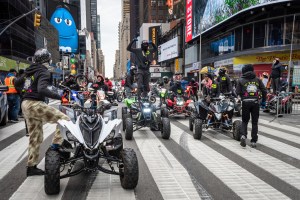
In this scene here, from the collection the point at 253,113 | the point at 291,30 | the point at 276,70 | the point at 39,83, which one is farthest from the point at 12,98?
the point at 291,30

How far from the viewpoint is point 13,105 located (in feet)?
36.7

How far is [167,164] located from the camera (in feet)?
18.2

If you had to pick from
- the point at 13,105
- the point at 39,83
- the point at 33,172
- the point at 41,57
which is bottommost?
the point at 33,172

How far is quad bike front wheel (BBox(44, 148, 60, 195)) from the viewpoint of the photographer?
12.5 feet

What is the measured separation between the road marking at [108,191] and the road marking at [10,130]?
4.73 metres

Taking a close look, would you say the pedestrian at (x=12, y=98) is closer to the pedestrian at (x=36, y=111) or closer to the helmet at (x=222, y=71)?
the pedestrian at (x=36, y=111)

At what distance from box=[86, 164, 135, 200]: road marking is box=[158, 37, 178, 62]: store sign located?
5885 centimetres

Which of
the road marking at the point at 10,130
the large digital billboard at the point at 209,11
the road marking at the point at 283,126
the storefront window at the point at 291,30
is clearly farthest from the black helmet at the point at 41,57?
the storefront window at the point at 291,30

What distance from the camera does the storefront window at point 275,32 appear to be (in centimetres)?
2858

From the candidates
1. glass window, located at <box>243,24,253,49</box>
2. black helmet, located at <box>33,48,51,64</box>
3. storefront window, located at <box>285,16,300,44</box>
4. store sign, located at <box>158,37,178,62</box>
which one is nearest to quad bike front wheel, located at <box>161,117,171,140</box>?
black helmet, located at <box>33,48,51,64</box>

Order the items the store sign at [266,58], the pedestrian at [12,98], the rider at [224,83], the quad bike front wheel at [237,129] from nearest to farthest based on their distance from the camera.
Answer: the quad bike front wheel at [237,129] < the rider at [224,83] < the pedestrian at [12,98] < the store sign at [266,58]

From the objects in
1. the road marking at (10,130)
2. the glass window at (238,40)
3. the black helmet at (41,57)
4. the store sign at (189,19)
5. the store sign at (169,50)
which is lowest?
the road marking at (10,130)

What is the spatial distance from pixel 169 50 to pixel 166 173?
64.8m

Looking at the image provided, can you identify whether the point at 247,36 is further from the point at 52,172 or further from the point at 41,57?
the point at 52,172
